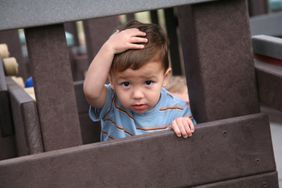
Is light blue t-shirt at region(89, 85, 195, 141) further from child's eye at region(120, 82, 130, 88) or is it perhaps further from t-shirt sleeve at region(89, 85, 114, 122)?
child's eye at region(120, 82, 130, 88)

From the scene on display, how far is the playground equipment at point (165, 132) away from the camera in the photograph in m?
1.83

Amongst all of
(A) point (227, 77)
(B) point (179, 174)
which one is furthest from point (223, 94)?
(B) point (179, 174)

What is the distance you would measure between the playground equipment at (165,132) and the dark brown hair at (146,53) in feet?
0.39

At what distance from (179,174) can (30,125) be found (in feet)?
1.58

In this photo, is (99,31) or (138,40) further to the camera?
(99,31)

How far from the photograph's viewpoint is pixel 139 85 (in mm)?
2197

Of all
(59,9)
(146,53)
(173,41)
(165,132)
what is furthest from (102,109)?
(173,41)

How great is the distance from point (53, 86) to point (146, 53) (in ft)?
1.32

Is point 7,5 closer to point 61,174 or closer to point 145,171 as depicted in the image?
point 61,174

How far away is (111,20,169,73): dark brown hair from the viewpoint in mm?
2084

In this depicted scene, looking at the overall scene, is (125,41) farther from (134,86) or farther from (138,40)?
(134,86)

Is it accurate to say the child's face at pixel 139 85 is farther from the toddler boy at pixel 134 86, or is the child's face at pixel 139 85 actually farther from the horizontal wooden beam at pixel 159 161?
the horizontal wooden beam at pixel 159 161

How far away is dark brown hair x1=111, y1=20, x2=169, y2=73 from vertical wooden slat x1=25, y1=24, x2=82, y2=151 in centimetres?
25

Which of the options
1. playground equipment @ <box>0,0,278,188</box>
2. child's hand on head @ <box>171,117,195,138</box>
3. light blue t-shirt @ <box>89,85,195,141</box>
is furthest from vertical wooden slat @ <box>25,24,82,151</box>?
light blue t-shirt @ <box>89,85,195,141</box>
